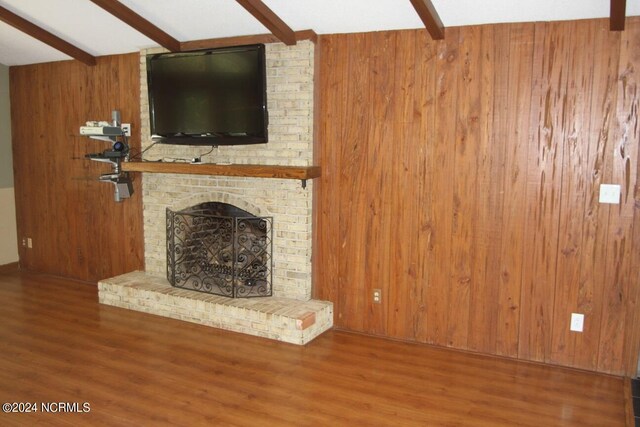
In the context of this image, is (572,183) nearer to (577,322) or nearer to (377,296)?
(577,322)

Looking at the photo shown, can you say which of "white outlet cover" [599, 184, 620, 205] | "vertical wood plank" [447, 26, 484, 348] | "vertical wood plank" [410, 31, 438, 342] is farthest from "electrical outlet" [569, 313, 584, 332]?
"vertical wood plank" [410, 31, 438, 342]

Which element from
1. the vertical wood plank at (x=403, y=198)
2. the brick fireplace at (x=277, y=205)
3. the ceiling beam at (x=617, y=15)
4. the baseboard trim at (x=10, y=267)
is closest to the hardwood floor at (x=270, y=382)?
the brick fireplace at (x=277, y=205)

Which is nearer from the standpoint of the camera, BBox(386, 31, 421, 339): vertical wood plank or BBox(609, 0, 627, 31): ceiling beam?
BBox(609, 0, 627, 31): ceiling beam

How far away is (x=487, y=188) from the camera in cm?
362

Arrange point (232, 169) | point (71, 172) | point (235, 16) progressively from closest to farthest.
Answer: point (235, 16)
point (232, 169)
point (71, 172)

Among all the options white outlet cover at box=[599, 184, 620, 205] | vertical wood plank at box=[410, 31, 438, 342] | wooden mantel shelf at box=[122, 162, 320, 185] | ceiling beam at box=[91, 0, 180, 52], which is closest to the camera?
white outlet cover at box=[599, 184, 620, 205]

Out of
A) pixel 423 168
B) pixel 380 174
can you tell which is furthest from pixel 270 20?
pixel 423 168

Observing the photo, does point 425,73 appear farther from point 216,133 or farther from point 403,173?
point 216,133

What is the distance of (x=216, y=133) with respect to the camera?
13.9ft

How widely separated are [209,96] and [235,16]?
0.67 metres

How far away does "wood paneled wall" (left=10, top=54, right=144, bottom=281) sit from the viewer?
5.19 metres

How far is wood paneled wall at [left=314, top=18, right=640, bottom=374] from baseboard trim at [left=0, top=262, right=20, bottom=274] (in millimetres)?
4036

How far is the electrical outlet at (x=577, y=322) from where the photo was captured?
3447 mm

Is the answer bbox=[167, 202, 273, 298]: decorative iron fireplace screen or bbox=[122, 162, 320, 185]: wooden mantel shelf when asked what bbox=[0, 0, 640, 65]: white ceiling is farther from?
bbox=[167, 202, 273, 298]: decorative iron fireplace screen
